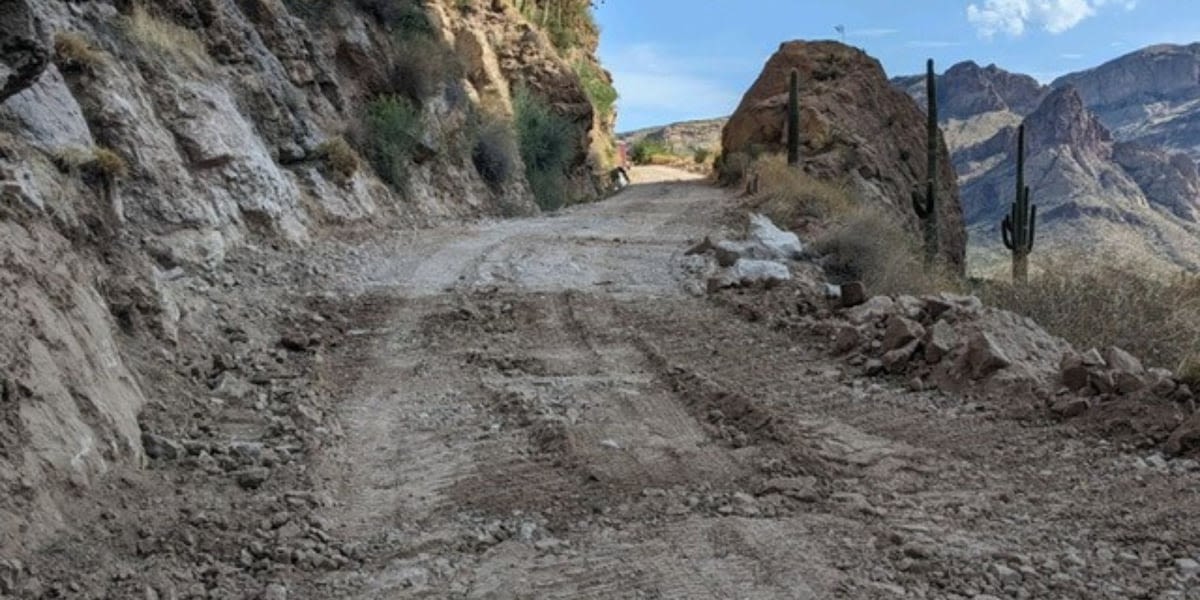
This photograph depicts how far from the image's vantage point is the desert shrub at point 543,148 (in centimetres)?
2618

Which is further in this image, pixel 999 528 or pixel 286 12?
pixel 286 12

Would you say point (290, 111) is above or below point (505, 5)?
below

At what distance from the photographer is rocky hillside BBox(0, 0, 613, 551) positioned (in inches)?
193

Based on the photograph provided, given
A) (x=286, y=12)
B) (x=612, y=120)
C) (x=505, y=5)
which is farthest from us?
(x=612, y=120)

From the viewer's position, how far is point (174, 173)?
10289 millimetres

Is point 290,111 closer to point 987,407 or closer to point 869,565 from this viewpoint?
point 987,407

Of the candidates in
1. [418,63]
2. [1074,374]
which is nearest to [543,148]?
[418,63]

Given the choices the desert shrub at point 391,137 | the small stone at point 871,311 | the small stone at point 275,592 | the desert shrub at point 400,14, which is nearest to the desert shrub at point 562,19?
the desert shrub at point 400,14

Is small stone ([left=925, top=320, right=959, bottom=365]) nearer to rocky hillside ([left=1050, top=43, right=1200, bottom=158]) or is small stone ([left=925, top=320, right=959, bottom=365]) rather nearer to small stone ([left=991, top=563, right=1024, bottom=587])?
small stone ([left=991, top=563, right=1024, bottom=587])

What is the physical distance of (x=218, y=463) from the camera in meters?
5.28

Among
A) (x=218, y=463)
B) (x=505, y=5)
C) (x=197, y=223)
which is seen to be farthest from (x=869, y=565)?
(x=505, y=5)

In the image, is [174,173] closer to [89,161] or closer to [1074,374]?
[89,161]

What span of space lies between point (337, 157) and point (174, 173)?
444 centimetres

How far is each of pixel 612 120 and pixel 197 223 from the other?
37493 mm
